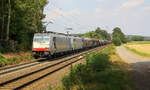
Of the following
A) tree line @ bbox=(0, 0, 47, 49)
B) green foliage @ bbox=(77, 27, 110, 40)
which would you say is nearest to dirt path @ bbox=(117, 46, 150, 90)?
tree line @ bbox=(0, 0, 47, 49)

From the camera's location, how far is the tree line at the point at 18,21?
2490cm

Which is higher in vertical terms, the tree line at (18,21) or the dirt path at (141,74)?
the tree line at (18,21)

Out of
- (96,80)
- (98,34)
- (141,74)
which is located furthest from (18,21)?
(98,34)

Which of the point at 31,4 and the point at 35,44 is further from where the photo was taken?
the point at 31,4

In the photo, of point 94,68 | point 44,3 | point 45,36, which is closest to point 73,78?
point 94,68

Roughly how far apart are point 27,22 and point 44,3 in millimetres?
9297

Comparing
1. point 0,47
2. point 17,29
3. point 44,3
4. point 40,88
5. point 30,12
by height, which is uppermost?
point 44,3

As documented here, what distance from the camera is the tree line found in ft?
81.7

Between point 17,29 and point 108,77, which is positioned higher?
point 17,29

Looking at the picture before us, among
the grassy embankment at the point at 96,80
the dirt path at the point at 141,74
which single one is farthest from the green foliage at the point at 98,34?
the grassy embankment at the point at 96,80

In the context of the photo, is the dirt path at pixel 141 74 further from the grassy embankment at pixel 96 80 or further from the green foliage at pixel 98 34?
the green foliage at pixel 98 34

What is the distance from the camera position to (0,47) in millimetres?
22156

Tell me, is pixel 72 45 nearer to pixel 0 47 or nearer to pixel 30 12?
pixel 30 12

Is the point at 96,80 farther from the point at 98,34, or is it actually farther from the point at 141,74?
the point at 98,34
